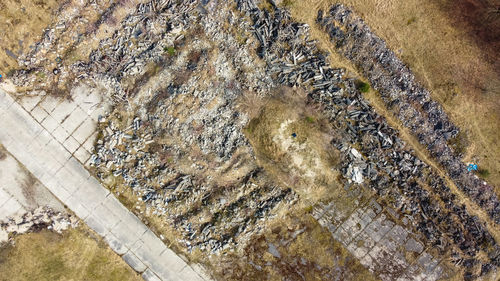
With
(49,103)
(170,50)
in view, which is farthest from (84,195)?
(170,50)

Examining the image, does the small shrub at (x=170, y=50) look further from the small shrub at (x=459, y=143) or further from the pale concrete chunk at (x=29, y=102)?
the small shrub at (x=459, y=143)

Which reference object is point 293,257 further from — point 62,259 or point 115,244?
point 62,259

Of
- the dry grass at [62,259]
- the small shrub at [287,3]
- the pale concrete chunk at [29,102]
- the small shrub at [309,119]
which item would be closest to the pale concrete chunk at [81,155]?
the pale concrete chunk at [29,102]

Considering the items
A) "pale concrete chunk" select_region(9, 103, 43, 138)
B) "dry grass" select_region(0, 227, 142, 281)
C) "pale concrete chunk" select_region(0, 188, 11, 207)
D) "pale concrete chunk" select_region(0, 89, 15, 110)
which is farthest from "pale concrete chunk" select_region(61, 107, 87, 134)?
"dry grass" select_region(0, 227, 142, 281)

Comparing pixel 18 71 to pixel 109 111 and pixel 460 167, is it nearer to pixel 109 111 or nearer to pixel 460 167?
pixel 109 111

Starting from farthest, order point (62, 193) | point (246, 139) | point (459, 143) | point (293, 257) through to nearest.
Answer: point (293, 257) < point (62, 193) < point (459, 143) < point (246, 139)

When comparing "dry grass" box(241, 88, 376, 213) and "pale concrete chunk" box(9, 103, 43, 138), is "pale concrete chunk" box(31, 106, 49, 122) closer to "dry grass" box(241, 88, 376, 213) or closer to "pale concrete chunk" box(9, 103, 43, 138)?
"pale concrete chunk" box(9, 103, 43, 138)
